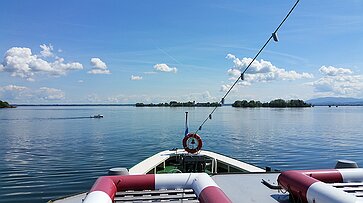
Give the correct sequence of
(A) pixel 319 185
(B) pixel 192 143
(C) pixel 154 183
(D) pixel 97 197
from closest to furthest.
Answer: (D) pixel 97 197, (A) pixel 319 185, (C) pixel 154 183, (B) pixel 192 143

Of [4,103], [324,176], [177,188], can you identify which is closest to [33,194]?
[177,188]

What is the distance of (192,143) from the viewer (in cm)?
1169

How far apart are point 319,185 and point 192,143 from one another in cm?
798

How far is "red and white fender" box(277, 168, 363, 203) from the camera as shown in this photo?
341 cm

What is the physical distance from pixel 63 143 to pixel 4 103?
146m

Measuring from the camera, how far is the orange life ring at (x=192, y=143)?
1146 centimetres

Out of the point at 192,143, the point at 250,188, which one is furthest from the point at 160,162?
the point at 250,188

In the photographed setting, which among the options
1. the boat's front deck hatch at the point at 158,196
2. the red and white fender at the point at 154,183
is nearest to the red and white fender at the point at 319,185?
the red and white fender at the point at 154,183

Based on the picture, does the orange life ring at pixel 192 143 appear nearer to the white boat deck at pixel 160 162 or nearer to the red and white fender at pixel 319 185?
the white boat deck at pixel 160 162

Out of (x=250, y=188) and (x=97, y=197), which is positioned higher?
(x=97, y=197)

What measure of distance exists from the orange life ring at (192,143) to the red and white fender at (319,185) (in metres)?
6.70

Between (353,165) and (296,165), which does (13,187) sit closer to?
(353,165)

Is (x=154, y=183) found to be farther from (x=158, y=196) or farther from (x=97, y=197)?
(x=97, y=197)

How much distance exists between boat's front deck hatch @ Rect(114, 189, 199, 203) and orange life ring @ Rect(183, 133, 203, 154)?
7193 millimetres
